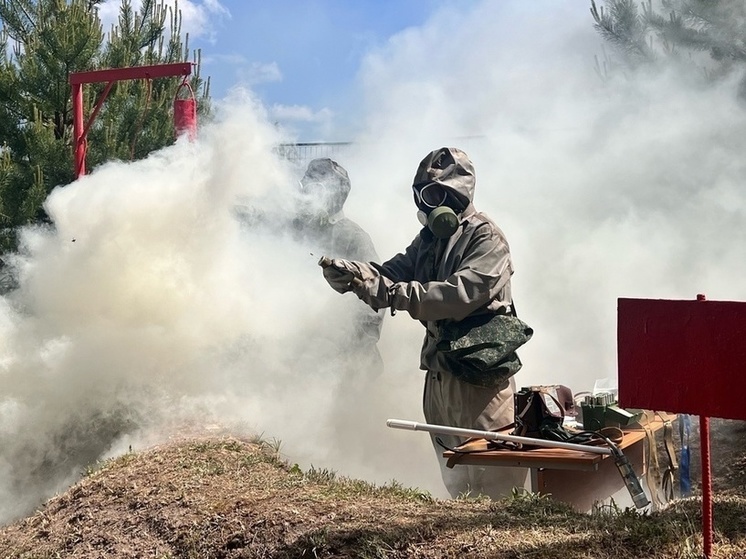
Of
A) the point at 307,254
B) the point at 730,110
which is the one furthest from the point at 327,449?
the point at 730,110

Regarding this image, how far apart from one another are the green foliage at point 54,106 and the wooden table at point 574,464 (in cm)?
655

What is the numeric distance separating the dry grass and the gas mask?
4.29 ft

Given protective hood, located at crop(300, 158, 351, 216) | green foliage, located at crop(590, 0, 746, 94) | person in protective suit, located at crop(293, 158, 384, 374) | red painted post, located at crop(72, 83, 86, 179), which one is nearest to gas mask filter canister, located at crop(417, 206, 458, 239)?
person in protective suit, located at crop(293, 158, 384, 374)

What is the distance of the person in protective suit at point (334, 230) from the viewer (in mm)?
7047

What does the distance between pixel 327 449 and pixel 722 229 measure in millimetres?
7379

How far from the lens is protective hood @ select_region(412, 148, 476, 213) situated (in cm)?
448

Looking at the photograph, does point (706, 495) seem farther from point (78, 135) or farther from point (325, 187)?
point (78, 135)

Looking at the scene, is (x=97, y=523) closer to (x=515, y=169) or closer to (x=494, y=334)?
(x=494, y=334)

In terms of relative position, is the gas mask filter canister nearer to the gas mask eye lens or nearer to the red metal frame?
the gas mask eye lens

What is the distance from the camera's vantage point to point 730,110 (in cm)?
1067

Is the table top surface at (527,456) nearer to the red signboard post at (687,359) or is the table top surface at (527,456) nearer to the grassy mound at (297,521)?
the grassy mound at (297,521)

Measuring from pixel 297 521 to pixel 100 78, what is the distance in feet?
18.7

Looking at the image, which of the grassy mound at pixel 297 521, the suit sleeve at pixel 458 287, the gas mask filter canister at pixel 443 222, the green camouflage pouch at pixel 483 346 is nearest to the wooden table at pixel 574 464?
the grassy mound at pixel 297 521

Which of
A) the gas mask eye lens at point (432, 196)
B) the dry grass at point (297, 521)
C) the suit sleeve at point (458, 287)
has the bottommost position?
the dry grass at point (297, 521)
